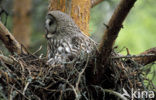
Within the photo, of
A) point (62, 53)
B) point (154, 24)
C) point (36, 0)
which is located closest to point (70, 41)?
point (62, 53)

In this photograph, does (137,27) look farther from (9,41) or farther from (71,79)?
(71,79)

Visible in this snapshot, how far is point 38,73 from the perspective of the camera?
3283mm

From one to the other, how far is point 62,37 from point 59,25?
14 cm

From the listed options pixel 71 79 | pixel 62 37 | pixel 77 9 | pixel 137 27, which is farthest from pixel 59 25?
pixel 137 27

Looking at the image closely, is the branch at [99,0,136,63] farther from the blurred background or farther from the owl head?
the blurred background

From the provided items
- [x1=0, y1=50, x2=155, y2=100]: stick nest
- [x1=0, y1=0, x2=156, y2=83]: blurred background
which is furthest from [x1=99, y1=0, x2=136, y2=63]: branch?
[x1=0, y1=0, x2=156, y2=83]: blurred background

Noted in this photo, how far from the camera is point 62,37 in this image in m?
4.00

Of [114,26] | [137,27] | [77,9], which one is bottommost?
[114,26]

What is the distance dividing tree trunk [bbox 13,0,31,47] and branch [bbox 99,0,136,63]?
182 inches

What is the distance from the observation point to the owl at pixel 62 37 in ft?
12.2

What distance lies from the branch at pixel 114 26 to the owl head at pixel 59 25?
1.14m

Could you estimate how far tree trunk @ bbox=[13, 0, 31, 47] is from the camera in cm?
735

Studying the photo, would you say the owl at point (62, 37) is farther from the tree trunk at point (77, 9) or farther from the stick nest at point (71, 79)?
Answer: the stick nest at point (71, 79)

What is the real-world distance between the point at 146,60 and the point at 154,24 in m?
3.61
